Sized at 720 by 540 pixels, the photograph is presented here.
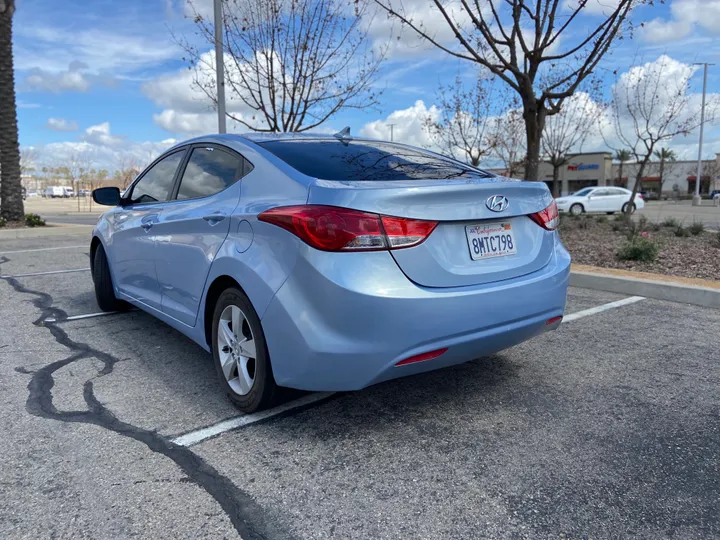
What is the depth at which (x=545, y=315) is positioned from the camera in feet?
10.3

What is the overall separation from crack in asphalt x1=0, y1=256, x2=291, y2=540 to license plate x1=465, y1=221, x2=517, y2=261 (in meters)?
1.57

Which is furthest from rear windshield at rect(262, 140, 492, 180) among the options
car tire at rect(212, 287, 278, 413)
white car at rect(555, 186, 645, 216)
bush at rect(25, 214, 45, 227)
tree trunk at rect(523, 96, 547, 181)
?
white car at rect(555, 186, 645, 216)

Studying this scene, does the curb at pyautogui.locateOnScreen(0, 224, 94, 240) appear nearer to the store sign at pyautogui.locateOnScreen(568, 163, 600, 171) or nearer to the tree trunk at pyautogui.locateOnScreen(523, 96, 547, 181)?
the tree trunk at pyautogui.locateOnScreen(523, 96, 547, 181)

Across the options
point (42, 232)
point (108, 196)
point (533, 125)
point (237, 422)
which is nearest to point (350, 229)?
point (237, 422)

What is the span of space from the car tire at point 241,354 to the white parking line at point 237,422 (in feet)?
0.20

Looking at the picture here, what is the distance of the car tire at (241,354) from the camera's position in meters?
2.89

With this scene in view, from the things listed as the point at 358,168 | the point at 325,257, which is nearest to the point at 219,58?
the point at 358,168

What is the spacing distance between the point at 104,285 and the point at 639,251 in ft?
21.6

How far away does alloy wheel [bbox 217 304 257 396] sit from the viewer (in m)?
3.05

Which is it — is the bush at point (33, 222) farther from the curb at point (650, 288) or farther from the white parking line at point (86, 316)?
the curb at point (650, 288)

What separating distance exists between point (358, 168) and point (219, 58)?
337 inches

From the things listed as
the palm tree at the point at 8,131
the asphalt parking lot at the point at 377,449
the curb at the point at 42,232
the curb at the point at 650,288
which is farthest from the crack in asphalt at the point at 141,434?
the palm tree at the point at 8,131

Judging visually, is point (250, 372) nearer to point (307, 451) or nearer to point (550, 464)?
point (307, 451)

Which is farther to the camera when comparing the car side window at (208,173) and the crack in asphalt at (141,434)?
the car side window at (208,173)
